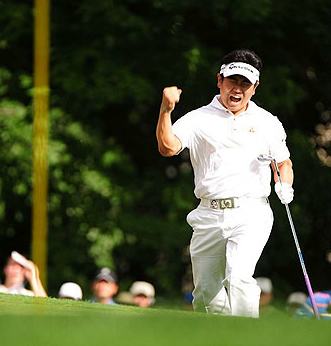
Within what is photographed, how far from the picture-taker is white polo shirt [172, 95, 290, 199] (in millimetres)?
9094

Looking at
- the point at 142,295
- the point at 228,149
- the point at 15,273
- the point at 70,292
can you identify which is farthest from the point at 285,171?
the point at 142,295

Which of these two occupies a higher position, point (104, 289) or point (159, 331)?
point (159, 331)

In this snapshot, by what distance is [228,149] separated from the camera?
9125mm

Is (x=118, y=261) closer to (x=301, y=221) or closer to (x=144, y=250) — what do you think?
(x=144, y=250)

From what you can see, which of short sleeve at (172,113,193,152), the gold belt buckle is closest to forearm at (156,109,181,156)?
short sleeve at (172,113,193,152)

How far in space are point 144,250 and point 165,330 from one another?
15.4m

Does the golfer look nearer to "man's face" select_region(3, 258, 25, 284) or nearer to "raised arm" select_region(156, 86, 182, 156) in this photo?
"raised arm" select_region(156, 86, 182, 156)

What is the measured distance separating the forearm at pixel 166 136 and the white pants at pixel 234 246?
45 centimetres

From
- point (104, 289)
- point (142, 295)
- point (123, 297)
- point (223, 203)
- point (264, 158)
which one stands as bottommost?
point (123, 297)

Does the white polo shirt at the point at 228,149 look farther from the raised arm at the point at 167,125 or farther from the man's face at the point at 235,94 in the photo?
the raised arm at the point at 167,125

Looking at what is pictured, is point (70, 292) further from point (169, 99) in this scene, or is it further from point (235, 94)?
point (169, 99)

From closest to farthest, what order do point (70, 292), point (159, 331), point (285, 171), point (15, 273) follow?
point (159, 331) → point (285, 171) → point (70, 292) → point (15, 273)

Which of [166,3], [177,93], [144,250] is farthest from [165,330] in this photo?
[144,250]

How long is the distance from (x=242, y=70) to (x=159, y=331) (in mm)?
3708
